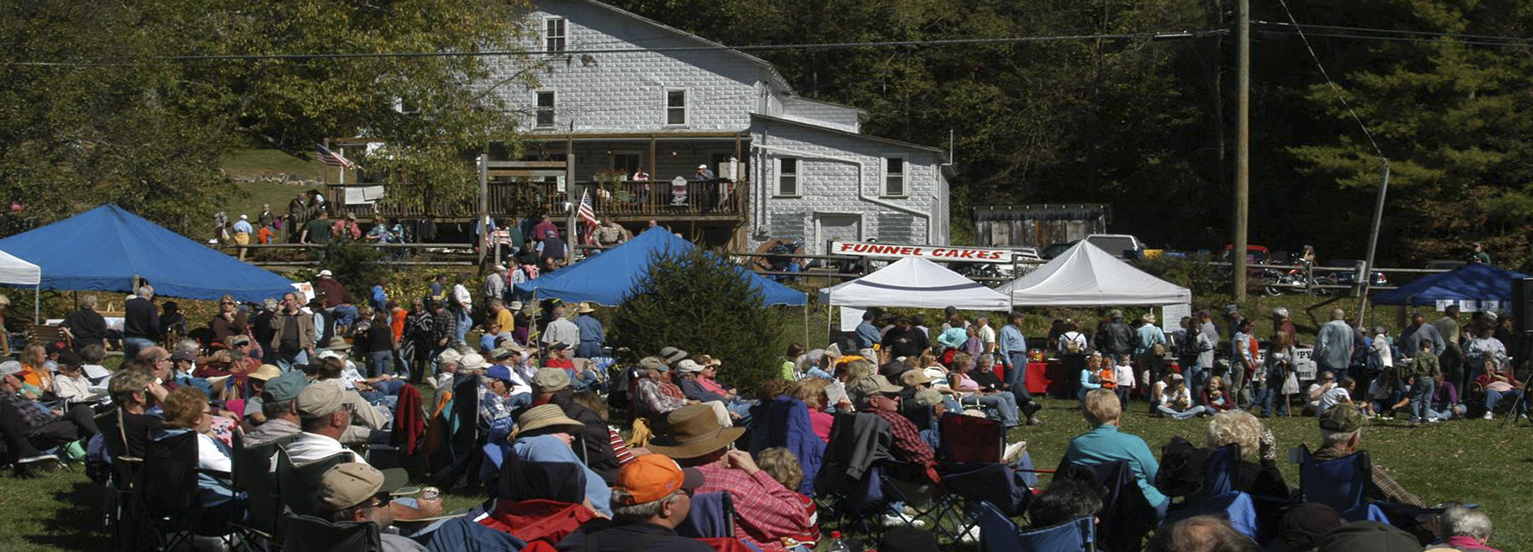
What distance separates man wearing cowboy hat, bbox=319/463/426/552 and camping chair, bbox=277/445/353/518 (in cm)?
94

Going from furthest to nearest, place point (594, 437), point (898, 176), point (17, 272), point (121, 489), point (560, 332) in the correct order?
point (898, 176), point (560, 332), point (17, 272), point (594, 437), point (121, 489)

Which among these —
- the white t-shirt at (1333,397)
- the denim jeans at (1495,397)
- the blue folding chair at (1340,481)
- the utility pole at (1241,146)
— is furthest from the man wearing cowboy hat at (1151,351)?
the blue folding chair at (1340,481)

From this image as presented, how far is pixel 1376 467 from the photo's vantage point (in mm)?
7766

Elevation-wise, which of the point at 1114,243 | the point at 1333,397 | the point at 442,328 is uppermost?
the point at 1114,243

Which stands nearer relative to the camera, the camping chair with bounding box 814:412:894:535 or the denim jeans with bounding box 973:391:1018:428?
the camping chair with bounding box 814:412:894:535

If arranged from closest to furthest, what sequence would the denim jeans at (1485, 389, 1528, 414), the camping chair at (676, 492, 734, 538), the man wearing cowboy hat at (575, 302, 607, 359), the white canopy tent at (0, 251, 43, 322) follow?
the camping chair at (676, 492, 734, 538)
the white canopy tent at (0, 251, 43, 322)
the denim jeans at (1485, 389, 1528, 414)
the man wearing cowboy hat at (575, 302, 607, 359)

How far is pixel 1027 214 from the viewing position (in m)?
42.6

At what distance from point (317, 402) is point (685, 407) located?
2.24m

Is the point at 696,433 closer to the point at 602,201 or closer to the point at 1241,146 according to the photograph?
the point at 1241,146

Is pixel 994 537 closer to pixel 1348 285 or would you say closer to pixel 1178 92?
pixel 1348 285

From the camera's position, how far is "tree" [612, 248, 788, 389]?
52.8 ft

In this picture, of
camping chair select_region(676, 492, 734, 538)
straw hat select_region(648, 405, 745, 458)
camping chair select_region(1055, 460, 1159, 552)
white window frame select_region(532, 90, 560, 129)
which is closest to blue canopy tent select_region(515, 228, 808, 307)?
straw hat select_region(648, 405, 745, 458)

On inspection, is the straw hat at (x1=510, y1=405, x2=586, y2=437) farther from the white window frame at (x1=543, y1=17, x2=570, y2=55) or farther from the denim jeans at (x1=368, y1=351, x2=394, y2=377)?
the white window frame at (x1=543, y1=17, x2=570, y2=55)

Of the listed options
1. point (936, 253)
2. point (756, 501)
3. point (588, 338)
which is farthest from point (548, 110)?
point (756, 501)
